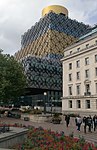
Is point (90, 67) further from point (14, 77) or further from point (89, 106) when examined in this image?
point (14, 77)

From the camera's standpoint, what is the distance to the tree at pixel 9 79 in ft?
182

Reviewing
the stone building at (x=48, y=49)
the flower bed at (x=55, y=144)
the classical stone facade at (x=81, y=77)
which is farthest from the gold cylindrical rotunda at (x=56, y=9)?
the flower bed at (x=55, y=144)

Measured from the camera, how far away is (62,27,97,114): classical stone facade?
59.3 metres

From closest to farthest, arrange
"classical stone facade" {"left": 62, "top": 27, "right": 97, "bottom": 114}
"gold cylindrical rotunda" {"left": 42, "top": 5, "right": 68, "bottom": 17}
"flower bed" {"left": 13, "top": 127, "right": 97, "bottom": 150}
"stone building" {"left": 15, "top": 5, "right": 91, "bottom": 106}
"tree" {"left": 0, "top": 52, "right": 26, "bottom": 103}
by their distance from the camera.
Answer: "flower bed" {"left": 13, "top": 127, "right": 97, "bottom": 150} → "tree" {"left": 0, "top": 52, "right": 26, "bottom": 103} → "classical stone facade" {"left": 62, "top": 27, "right": 97, "bottom": 114} → "stone building" {"left": 15, "top": 5, "right": 91, "bottom": 106} → "gold cylindrical rotunda" {"left": 42, "top": 5, "right": 68, "bottom": 17}

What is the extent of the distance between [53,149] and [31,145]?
154cm

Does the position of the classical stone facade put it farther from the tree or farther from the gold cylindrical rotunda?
the gold cylindrical rotunda

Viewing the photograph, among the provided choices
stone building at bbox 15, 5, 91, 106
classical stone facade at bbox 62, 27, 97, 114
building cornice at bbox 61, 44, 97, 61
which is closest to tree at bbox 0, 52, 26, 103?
classical stone facade at bbox 62, 27, 97, 114

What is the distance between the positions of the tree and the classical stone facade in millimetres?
13757

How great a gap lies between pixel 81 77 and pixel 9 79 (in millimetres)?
17749

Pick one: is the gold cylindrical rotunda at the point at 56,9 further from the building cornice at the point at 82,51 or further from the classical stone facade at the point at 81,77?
the building cornice at the point at 82,51

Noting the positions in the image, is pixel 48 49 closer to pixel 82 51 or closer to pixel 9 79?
pixel 82 51

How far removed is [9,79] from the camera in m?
58.0

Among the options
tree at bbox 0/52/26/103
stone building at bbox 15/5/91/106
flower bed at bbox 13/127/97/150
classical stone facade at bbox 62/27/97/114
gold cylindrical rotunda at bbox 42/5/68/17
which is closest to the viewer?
flower bed at bbox 13/127/97/150

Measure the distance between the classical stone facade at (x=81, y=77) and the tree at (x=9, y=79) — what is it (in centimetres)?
1376
